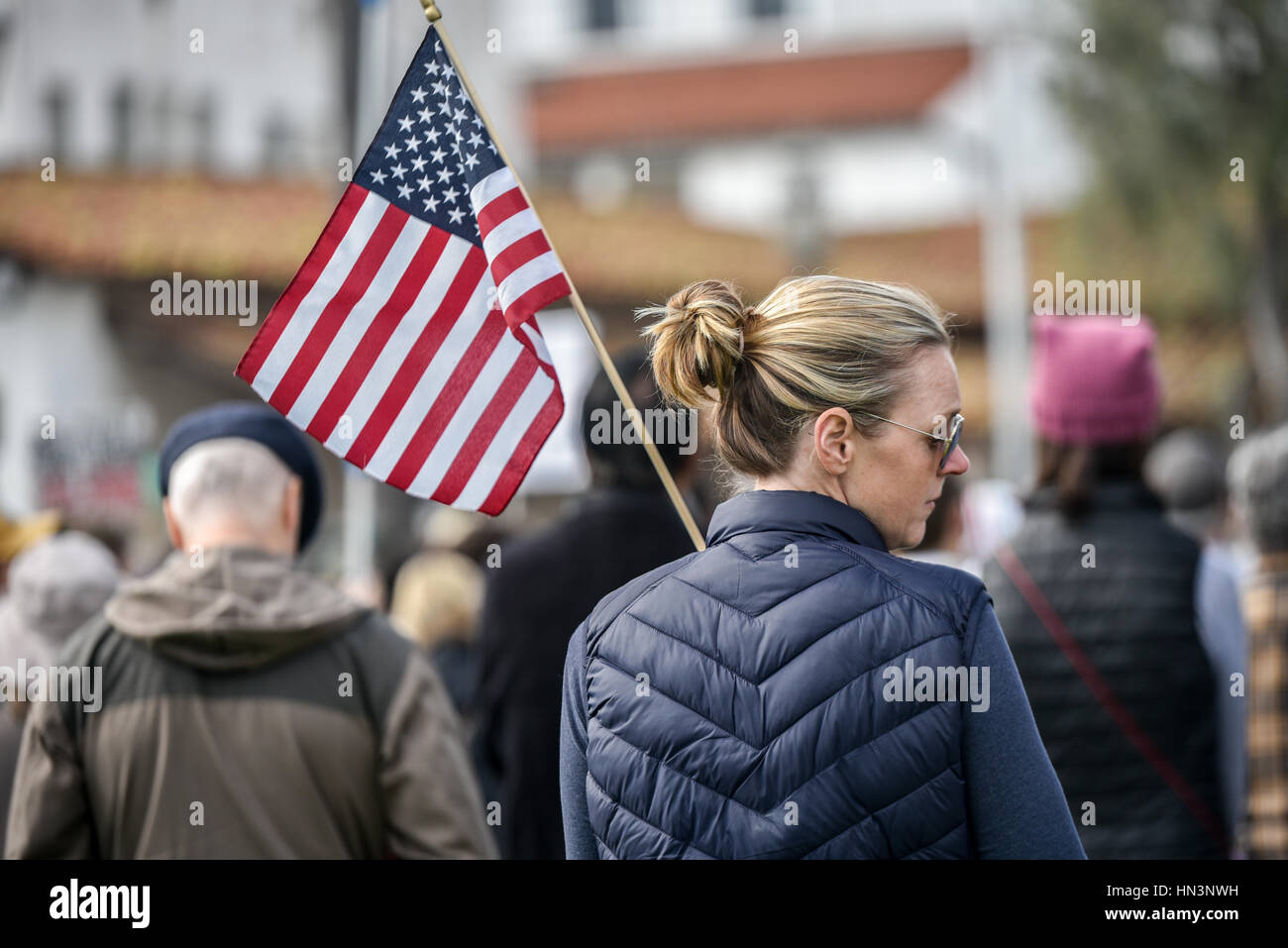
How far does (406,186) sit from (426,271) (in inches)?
6.4

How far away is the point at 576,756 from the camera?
208 cm

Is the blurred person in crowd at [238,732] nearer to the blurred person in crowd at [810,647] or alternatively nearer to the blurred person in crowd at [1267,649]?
the blurred person in crowd at [810,647]

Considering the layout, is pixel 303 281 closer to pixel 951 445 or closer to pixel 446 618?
pixel 951 445

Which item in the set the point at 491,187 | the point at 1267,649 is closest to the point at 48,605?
the point at 491,187

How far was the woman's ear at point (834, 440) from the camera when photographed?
2.00 meters

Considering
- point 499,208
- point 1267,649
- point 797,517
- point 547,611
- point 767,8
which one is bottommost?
point 1267,649

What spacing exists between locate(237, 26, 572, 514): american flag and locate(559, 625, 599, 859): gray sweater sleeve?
0.72 meters

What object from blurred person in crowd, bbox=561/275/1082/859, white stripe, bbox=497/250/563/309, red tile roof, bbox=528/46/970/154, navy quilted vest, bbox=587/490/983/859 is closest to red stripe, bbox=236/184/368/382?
white stripe, bbox=497/250/563/309

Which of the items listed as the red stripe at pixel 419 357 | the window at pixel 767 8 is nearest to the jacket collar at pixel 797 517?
the red stripe at pixel 419 357

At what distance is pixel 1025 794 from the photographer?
184 cm

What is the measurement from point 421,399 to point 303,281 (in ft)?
1.00

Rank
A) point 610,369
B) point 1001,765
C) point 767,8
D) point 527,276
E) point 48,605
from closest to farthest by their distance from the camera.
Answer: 1. point 1001,765
2. point 610,369
3. point 527,276
4. point 48,605
5. point 767,8

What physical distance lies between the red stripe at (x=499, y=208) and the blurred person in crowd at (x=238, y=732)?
76 cm
